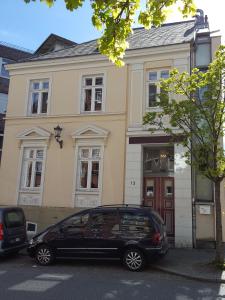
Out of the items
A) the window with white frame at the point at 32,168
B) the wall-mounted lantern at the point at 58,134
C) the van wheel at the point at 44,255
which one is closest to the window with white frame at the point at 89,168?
the wall-mounted lantern at the point at 58,134

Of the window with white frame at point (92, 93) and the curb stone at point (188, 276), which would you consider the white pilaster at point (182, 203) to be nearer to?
the curb stone at point (188, 276)

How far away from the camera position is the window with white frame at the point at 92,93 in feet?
51.0

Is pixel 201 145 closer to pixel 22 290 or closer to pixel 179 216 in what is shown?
pixel 179 216

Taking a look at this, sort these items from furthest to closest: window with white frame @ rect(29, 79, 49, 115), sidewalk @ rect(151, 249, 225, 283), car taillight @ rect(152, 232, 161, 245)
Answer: window with white frame @ rect(29, 79, 49, 115) < car taillight @ rect(152, 232, 161, 245) < sidewalk @ rect(151, 249, 225, 283)

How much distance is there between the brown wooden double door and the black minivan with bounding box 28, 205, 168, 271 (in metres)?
4.12

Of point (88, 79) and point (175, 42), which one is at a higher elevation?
point (175, 42)

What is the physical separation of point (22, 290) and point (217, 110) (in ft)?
22.4

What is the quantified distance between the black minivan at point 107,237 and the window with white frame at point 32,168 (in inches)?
221

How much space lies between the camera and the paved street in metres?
7.06

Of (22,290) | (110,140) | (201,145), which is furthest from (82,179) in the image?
(22,290)

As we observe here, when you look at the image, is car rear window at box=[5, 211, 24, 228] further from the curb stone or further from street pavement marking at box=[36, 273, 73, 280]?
the curb stone

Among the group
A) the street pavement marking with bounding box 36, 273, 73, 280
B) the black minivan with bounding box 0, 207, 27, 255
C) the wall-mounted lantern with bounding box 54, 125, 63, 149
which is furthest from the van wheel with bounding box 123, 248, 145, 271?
the wall-mounted lantern with bounding box 54, 125, 63, 149

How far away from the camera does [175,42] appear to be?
14.8 m

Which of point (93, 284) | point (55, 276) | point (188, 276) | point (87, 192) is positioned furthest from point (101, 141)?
point (93, 284)
